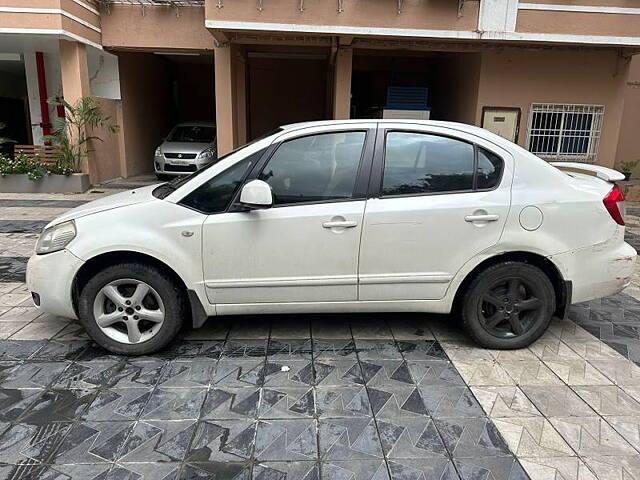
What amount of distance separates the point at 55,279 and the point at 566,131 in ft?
38.8

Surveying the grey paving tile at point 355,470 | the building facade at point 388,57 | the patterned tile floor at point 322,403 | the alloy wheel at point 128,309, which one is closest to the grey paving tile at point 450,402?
the patterned tile floor at point 322,403

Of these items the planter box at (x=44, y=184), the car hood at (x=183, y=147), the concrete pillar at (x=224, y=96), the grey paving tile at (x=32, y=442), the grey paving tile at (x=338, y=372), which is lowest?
the grey paving tile at (x=32, y=442)

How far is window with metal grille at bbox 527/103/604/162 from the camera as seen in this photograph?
37.8ft

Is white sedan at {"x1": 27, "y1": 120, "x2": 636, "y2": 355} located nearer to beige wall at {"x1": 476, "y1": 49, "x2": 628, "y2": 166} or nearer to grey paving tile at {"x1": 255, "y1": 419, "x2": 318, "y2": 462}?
grey paving tile at {"x1": 255, "y1": 419, "x2": 318, "y2": 462}

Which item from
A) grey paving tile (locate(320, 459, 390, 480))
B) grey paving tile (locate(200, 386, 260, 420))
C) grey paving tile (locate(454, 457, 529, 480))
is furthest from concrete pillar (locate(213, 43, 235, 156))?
grey paving tile (locate(454, 457, 529, 480))

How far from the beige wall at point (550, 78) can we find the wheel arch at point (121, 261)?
973cm

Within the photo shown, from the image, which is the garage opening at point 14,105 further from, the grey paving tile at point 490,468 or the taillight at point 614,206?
the grey paving tile at point 490,468

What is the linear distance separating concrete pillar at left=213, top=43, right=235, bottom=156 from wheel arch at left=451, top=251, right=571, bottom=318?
867cm

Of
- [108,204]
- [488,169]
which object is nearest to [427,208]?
[488,169]

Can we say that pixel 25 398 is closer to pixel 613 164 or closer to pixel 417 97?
pixel 417 97

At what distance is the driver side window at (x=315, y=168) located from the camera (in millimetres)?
3455

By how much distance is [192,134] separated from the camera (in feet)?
46.9

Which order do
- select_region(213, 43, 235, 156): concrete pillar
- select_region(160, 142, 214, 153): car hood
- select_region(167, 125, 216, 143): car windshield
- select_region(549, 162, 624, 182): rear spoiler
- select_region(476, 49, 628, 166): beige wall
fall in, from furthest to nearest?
select_region(167, 125, 216, 143): car windshield < select_region(160, 142, 214, 153): car hood < select_region(213, 43, 235, 156): concrete pillar < select_region(476, 49, 628, 166): beige wall < select_region(549, 162, 624, 182): rear spoiler

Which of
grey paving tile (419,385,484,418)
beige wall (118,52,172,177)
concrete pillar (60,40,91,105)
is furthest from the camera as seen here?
beige wall (118,52,172,177)
